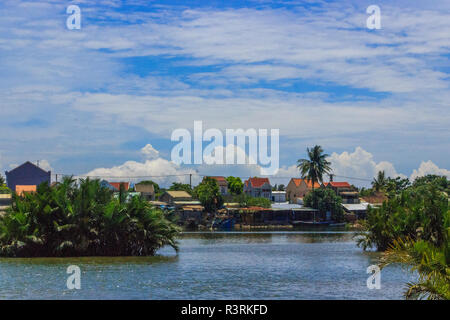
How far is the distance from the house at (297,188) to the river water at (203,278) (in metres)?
87.9

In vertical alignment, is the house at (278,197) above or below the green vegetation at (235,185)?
below

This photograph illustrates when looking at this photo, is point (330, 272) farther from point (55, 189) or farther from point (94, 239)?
point (55, 189)

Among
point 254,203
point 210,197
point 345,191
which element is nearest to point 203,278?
point 210,197

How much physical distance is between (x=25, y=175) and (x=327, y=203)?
58822 millimetres

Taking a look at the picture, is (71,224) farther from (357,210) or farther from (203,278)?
(357,210)

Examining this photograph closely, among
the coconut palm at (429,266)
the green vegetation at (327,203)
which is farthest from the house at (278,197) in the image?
the coconut palm at (429,266)

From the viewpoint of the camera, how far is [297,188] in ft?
427

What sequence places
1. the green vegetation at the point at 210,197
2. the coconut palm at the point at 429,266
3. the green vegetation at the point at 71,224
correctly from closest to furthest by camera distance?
the coconut palm at the point at 429,266, the green vegetation at the point at 71,224, the green vegetation at the point at 210,197

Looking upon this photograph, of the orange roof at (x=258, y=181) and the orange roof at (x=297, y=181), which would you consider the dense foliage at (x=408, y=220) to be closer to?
the orange roof at (x=297, y=181)

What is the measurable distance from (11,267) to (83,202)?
19.3ft

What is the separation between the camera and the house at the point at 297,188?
412ft

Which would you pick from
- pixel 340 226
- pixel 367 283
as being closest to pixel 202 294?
pixel 367 283

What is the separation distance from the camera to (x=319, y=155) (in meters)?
107
